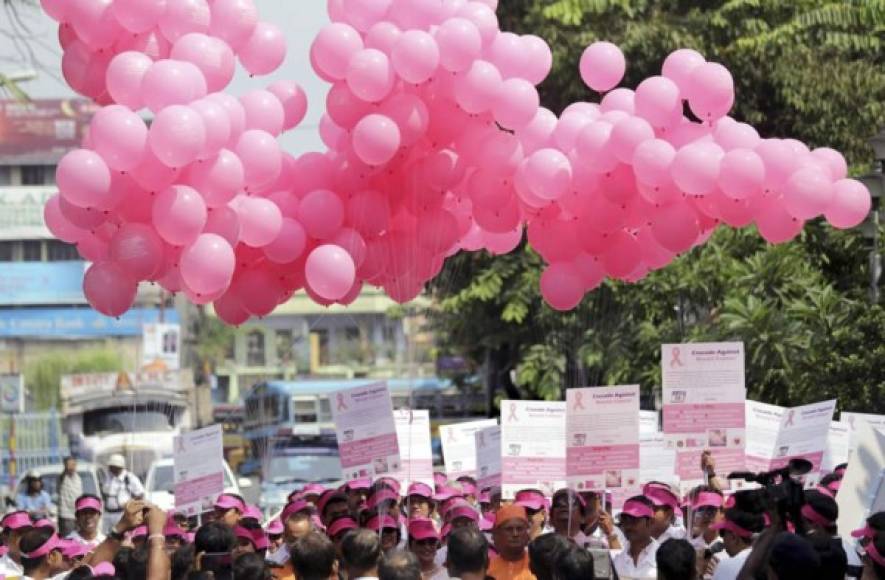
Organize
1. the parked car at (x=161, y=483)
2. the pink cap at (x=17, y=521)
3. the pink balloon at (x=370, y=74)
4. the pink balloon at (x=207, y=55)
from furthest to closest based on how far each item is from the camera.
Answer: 1. the parked car at (x=161, y=483)
2. the pink cap at (x=17, y=521)
3. the pink balloon at (x=370, y=74)
4. the pink balloon at (x=207, y=55)

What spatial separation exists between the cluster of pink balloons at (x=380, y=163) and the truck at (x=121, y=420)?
662 inches

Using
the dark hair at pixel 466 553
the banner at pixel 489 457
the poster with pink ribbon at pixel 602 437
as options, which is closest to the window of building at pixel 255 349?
the banner at pixel 489 457

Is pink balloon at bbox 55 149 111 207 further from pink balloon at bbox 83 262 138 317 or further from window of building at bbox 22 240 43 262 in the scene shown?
window of building at bbox 22 240 43 262

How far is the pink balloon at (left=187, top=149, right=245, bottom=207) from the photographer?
9.56 m

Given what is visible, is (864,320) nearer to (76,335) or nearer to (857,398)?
(857,398)

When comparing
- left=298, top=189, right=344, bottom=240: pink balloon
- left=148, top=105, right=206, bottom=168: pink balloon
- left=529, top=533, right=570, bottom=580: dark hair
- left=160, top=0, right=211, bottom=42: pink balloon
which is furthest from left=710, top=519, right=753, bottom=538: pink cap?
left=160, top=0, right=211, bottom=42: pink balloon

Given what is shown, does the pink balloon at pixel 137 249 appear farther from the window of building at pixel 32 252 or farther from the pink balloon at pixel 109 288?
the window of building at pixel 32 252

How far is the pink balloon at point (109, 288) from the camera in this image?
32.0 ft

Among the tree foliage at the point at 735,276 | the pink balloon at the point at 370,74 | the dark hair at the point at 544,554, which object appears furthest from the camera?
the tree foliage at the point at 735,276

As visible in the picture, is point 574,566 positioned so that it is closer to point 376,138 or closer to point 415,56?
point 376,138

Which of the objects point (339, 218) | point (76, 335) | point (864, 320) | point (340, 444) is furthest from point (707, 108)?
point (76, 335)

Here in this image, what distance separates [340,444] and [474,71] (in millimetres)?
2266

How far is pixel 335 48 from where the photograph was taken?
1008cm

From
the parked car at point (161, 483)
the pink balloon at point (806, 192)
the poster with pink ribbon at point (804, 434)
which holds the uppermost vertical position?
the pink balloon at point (806, 192)
